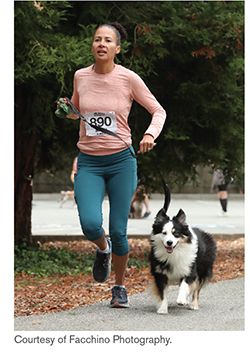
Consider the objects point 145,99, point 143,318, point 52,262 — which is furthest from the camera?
point 52,262

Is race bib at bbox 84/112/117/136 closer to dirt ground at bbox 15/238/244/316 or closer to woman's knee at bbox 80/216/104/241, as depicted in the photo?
woman's knee at bbox 80/216/104/241

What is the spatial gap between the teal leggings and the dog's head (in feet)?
1.07

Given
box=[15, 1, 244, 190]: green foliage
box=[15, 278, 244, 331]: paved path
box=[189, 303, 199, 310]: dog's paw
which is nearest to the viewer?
box=[15, 278, 244, 331]: paved path

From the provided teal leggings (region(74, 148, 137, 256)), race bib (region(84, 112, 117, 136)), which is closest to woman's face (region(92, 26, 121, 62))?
race bib (region(84, 112, 117, 136))

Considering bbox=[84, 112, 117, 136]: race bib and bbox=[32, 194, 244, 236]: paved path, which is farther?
bbox=[32, 194, 244, 236]: paved path

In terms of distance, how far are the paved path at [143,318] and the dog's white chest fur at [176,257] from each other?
1.02 ft

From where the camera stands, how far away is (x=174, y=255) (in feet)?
23.4

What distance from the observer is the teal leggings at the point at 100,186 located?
262 inches

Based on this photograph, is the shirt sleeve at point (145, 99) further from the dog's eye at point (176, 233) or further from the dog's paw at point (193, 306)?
the dog's paw at point (193, 306)

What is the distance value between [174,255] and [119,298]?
0.55m

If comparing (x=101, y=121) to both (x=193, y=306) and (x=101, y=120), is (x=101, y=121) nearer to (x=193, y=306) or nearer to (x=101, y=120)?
(x=101, y=120)
